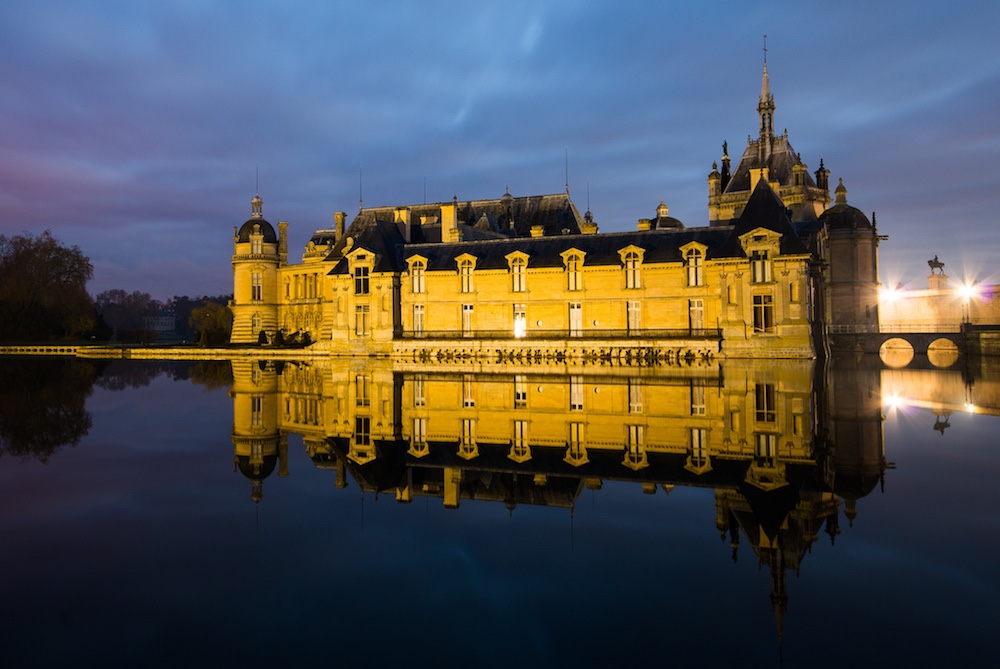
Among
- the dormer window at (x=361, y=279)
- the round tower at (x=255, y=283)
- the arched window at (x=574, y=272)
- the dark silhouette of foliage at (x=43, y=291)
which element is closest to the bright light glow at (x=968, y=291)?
the arched window at (x=574, y=272)

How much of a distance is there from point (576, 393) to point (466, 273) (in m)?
20.7

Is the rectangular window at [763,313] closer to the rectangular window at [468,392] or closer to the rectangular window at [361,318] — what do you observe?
the rectangular window at [468,392]

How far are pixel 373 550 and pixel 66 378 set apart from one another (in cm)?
2715

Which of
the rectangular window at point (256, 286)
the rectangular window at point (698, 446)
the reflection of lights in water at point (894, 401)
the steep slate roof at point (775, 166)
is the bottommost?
the rectangular window at point (698, 446)

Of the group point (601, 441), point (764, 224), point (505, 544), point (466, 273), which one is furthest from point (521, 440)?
point (466, 273)

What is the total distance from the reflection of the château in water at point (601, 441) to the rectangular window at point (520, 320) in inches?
581

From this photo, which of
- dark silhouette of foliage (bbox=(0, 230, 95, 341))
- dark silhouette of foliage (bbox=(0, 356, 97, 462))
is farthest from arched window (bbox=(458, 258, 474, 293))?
dark silhouette of foliage (bbox=(0, 230, 95, 341))

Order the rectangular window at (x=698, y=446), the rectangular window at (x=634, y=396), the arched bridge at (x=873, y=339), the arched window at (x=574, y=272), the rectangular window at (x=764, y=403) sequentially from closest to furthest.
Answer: the rectangular window at (x=698, y=446)
the rectangular window at (x=764, y=403)
the rectangular window at (x=634, y=396)
the arched window at (x=574, y=272)
the arched bridge at (x=873, y=339)

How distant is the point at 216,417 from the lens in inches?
663

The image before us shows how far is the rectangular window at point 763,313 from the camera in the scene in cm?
3331

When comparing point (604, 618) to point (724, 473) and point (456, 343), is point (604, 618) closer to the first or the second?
point (724, 473)

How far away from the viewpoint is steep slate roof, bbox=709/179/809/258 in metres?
33.1

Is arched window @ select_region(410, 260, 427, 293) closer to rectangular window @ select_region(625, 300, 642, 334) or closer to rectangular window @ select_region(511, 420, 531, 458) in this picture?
rectangular window @ select_region(625, 300, 642, 334)

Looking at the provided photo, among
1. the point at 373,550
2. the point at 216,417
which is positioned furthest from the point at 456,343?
the point at 373,550
